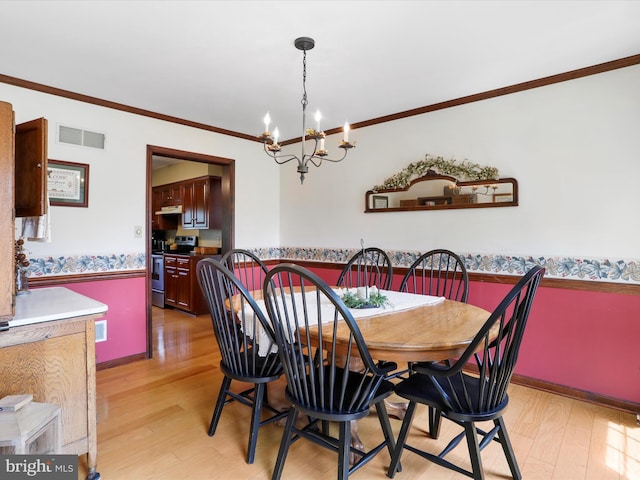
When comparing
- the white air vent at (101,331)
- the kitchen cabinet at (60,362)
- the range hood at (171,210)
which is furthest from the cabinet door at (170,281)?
the kitchen cabinet at (60,362)

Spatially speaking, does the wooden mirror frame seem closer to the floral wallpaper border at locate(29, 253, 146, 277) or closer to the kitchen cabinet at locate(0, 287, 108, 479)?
the floral wallpaper border at locate(29, 253, 146, 277)

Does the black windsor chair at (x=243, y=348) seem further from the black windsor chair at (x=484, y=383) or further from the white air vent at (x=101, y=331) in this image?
the white air vent at (x=101, y=331)

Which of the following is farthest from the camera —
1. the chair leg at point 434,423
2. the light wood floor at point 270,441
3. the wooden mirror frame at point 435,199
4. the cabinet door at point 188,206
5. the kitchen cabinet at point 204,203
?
the cabinet door at point 188,206

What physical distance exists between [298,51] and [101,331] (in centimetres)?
275

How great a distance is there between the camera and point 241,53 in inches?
91.7

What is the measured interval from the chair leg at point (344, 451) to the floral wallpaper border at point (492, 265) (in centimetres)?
201

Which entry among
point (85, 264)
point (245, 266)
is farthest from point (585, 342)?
point (85, 264)

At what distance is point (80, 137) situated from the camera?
304 cm

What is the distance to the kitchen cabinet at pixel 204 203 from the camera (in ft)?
16.9

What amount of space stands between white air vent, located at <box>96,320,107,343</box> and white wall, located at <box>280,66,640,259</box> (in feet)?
8.36

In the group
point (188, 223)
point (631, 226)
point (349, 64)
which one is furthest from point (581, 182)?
point (188, 223)

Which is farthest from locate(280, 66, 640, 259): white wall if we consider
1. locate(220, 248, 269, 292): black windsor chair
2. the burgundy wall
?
locate(220, 248, 269, 292): black windsor chair

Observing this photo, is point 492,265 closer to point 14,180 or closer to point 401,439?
point 401,439

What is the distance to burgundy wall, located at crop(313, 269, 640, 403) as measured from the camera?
2396 mm
